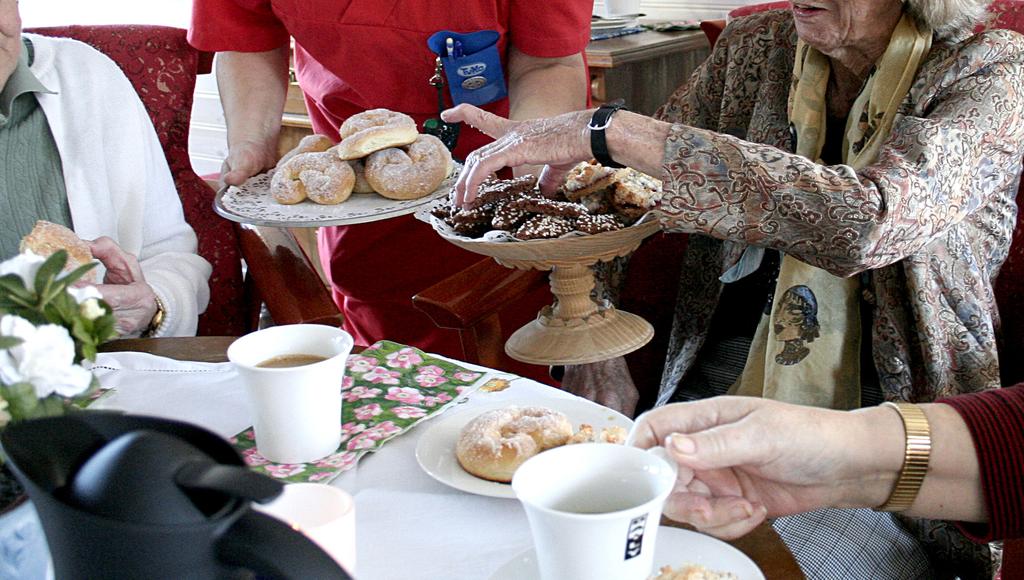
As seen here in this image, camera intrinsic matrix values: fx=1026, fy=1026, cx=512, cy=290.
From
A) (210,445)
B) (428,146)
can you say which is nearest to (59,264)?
(210,445)

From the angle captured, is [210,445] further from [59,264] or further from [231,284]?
[231,284]

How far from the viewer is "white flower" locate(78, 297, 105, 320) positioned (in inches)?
26.2

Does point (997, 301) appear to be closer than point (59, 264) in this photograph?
No

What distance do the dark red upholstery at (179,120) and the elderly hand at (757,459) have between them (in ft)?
3.87

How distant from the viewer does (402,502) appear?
0.90 meters

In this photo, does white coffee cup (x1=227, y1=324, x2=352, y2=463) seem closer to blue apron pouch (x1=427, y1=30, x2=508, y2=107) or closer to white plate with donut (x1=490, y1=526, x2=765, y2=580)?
white plate with donut (x1=490, y1=526, x2=765, y2=580)

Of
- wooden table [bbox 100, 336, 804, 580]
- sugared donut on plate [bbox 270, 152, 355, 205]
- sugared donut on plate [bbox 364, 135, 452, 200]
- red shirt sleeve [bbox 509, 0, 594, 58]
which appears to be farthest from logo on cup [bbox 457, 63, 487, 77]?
wooden table [bbox 100, 336, 804, 580]

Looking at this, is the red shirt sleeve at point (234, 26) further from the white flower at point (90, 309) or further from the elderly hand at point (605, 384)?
the white flower at point (90, 309)

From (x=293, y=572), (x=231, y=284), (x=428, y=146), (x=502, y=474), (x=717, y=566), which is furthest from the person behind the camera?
(x=231, y=284)

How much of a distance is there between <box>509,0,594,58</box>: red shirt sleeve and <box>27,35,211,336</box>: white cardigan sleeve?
698 mm

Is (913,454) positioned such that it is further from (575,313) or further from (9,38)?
(9,38)

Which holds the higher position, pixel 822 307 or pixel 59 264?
pixel 59 264

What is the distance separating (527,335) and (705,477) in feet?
1.98

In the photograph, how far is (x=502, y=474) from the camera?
885 mm
